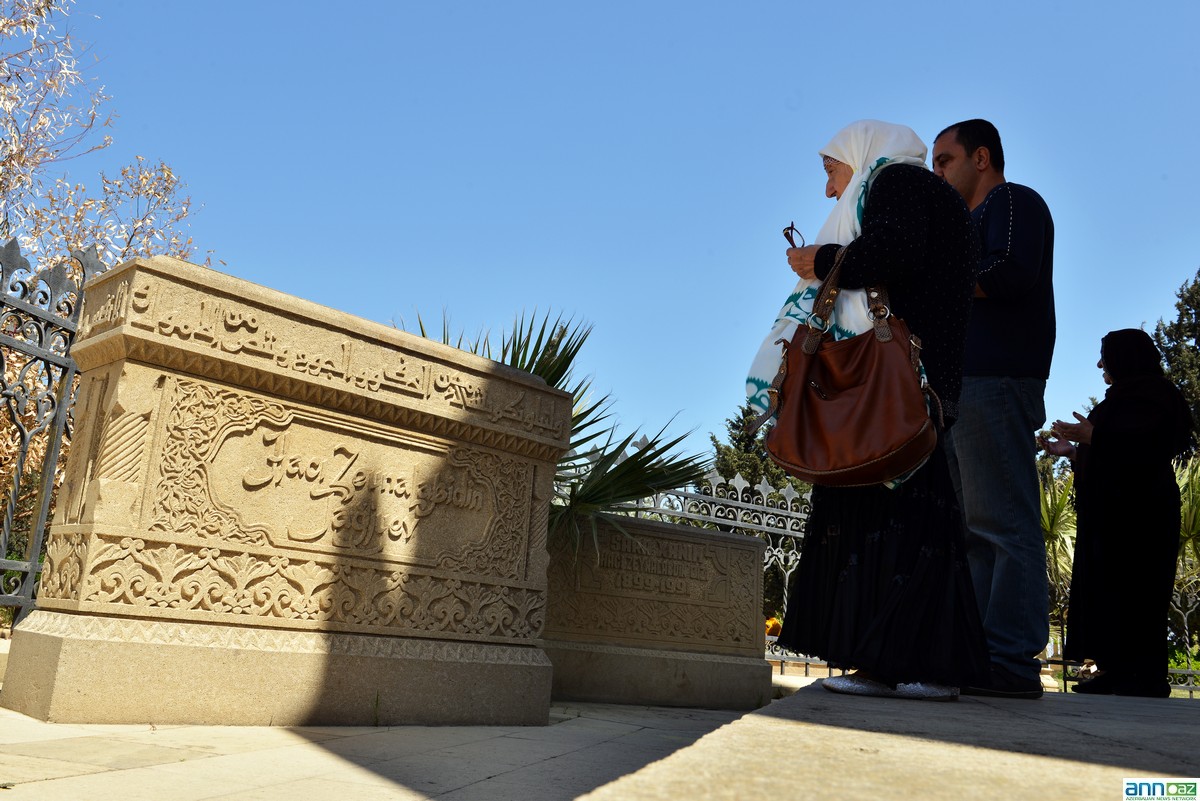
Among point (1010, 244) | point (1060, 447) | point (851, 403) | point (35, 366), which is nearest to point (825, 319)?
point (851, 403)

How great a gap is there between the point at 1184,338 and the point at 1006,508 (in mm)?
30642

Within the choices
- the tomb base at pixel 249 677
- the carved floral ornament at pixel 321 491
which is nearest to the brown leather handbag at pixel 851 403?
the carved floral ornament at pixel 321 491

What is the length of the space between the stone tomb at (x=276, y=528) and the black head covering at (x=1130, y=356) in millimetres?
2877

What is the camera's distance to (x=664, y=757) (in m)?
1.70

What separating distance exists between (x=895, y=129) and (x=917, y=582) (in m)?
1.38

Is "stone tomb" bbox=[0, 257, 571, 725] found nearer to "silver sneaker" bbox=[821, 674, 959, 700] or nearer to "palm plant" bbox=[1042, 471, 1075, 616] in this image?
"silver sneaker" bbox=[821, 674, 959, 700]

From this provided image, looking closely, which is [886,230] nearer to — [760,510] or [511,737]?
[511,737]

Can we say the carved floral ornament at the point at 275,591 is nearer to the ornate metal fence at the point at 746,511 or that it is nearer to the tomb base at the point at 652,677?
the tomb base at the point at 652,677

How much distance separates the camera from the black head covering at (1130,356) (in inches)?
168

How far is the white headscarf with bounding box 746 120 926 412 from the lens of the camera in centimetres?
263

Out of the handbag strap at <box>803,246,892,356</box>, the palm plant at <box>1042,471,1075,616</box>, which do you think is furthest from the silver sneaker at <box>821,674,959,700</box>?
the palm plant at <box>1042,471,1075,616</box>

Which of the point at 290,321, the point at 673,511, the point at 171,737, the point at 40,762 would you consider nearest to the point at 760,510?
the point at 673,511

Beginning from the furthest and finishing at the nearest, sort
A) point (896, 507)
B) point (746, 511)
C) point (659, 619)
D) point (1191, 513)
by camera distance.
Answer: point (1191, 513) < point (746, 511) < point (659, 619) < point (896, 507)

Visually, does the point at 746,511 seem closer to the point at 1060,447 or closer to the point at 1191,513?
the point at 1060,447
